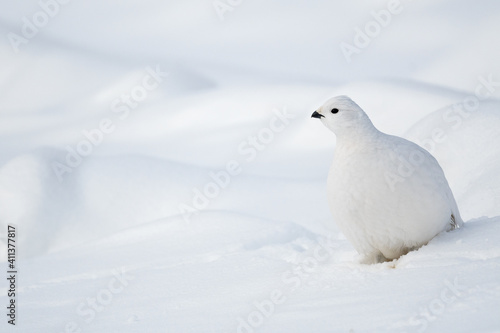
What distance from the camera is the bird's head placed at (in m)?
2.94

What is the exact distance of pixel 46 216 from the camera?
7180mm

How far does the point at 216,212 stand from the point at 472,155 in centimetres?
275

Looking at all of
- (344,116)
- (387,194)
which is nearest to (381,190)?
(387,194)

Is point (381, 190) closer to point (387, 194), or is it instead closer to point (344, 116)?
point (387, 194)

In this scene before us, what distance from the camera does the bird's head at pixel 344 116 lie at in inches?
116

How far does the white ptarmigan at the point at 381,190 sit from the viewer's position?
2754 millimetres

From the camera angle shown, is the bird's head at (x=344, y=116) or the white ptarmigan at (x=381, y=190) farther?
the bird's head at (x=344, y=116)

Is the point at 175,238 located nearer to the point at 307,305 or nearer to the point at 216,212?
the point at 216,212

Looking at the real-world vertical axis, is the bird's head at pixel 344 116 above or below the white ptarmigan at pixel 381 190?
above

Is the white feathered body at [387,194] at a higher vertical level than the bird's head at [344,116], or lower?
lower

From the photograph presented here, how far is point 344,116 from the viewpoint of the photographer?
2.96 metres

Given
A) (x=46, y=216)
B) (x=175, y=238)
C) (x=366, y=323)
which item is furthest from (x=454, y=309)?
(x=46, y=216)

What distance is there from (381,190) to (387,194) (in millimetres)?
39

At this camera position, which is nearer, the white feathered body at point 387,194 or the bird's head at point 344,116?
the white feathered body at point 387,194
